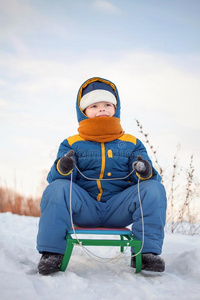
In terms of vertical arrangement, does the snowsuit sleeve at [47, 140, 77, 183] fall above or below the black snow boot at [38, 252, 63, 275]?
above

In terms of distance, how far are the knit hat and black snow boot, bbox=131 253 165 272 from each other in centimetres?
133

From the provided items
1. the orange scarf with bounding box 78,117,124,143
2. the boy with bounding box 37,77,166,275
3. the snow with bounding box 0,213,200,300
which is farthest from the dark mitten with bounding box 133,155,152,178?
the snow with bounding box 0,213,200,300

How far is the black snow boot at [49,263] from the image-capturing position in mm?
1868

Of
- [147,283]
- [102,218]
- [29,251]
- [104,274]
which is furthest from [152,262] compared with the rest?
[29,251]

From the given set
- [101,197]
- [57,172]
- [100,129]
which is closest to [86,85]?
[100,129]

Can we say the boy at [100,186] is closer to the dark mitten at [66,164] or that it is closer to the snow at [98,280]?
the dark mitten at [66,164]

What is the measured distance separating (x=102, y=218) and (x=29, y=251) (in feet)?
3.19

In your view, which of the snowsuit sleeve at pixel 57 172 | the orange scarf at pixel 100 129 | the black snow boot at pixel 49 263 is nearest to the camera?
the black snow boot at pixel 49 263

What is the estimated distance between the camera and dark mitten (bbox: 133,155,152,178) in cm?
207

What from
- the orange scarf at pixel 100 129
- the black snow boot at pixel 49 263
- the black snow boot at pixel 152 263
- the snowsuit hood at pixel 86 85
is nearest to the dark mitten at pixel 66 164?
the orange scarf at pixel 100 129

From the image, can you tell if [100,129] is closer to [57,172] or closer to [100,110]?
[100,110]

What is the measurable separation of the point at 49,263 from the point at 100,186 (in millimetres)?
699

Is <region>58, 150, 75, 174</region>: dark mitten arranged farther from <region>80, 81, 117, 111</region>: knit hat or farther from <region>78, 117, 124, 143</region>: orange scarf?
<region>80, 81, 117, 111</region>: knit hat

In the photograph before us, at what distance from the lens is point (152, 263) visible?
197 centimetres
